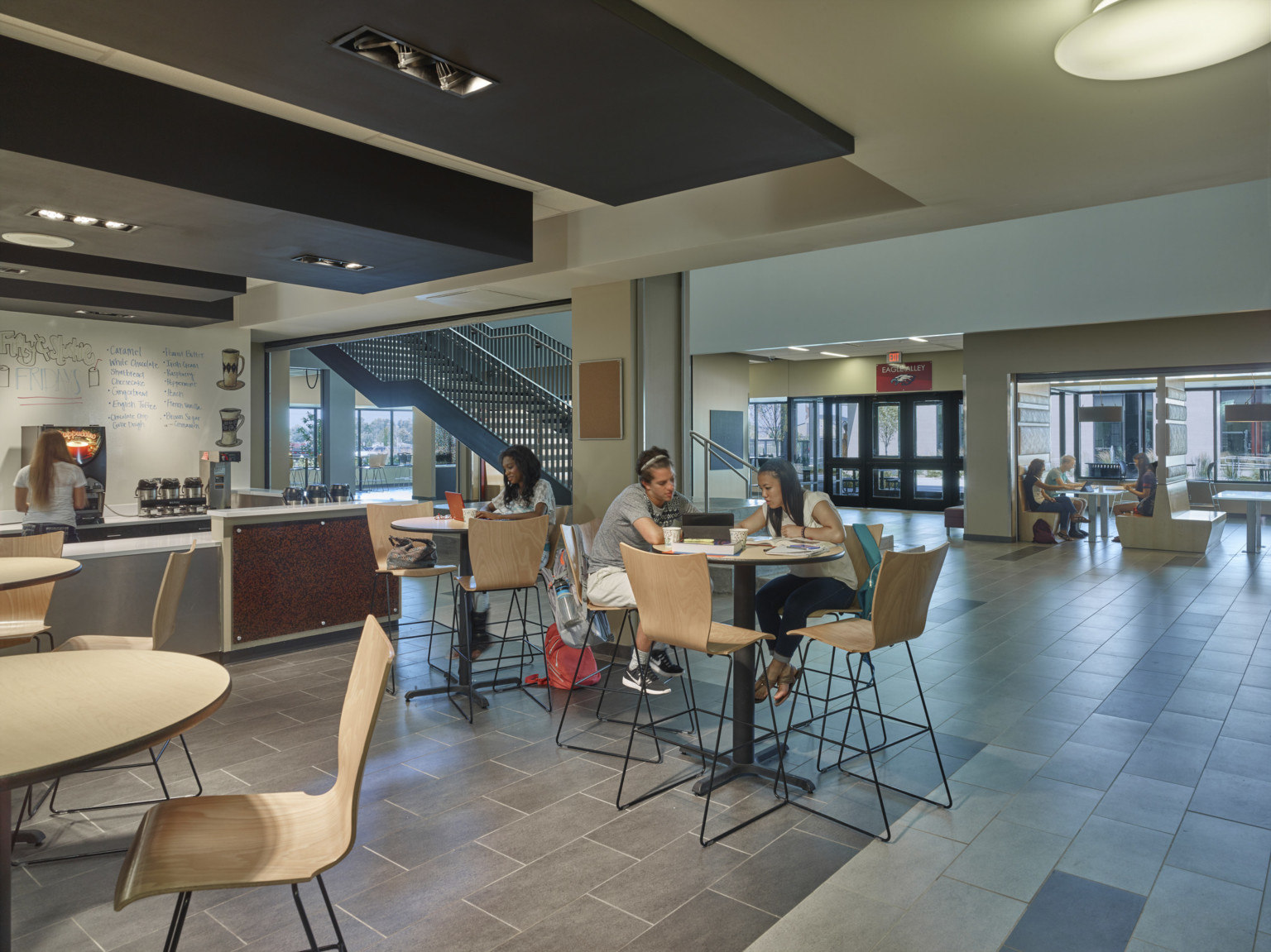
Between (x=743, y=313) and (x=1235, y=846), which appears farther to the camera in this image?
(x=743, y=313)

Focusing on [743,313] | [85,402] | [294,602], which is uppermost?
[743,313]

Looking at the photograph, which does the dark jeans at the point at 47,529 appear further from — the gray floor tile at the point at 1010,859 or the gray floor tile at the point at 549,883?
the gray floor tile at the point at 1010,859

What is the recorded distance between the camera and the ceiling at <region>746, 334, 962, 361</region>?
1226 cm

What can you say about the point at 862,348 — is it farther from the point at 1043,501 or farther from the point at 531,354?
the point at 531,354

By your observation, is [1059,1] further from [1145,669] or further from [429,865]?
[1145,669]

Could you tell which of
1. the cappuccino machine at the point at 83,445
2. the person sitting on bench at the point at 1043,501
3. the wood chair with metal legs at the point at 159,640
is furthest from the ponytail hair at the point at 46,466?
the person sitting on bench at the point at 1043,501

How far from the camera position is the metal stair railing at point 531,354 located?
13.6m

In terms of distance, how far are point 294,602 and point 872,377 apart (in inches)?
481

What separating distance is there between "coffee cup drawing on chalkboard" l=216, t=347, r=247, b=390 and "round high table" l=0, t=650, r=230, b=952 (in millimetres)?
7324

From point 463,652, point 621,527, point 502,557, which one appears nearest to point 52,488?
point 463,652

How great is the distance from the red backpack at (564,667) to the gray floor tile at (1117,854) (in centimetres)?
268

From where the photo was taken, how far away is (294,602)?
226 inches

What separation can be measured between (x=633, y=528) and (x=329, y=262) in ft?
9.14

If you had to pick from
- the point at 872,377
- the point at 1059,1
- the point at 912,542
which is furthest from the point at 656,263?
the point at 872,377
